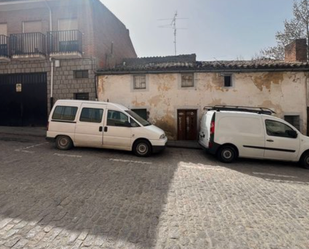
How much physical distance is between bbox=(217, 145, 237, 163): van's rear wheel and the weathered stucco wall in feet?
13.0

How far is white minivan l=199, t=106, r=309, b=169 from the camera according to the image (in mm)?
7266

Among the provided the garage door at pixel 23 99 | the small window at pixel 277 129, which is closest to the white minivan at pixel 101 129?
the small window at pixel 277 129

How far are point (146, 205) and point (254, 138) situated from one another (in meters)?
5.09

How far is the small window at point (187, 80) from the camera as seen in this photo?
11.2 meters

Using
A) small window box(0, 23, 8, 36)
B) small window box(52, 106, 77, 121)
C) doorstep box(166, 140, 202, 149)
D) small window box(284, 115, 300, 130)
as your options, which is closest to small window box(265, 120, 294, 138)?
doorstep box(166, 140, 202, 149)

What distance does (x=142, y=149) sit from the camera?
24.5ft

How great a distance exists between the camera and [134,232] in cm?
292

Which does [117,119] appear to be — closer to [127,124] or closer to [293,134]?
[127,124]

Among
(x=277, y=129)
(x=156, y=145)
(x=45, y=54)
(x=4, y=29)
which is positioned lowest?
(x=156, y=145)

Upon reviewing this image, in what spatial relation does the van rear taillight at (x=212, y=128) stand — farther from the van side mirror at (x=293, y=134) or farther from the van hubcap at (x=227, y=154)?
the van side mirror at (x=293, y=134)

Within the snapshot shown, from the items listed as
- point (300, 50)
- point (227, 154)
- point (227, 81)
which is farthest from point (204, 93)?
point (300, 50)

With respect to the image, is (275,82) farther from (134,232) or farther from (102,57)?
(134,232)

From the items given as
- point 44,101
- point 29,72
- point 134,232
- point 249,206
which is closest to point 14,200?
point 134,232

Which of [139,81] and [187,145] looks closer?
[187,145]
